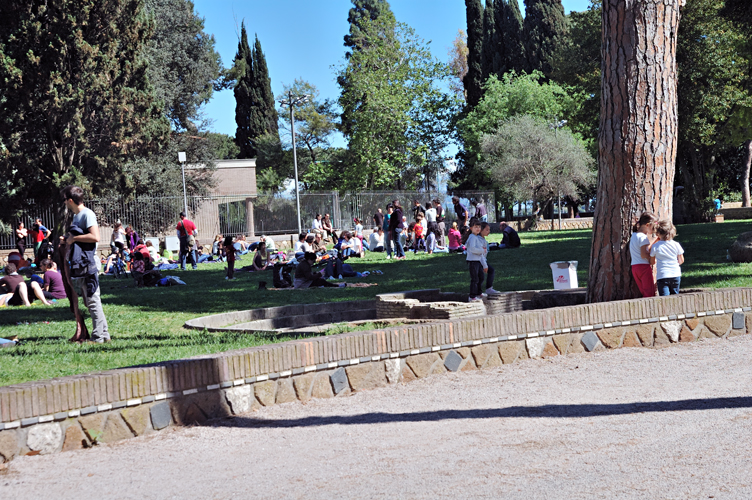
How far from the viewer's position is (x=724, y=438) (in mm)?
4398

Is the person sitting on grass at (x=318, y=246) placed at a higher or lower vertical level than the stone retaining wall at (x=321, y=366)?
higher

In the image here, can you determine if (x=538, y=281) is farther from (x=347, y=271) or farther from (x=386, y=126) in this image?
(x=386, y=126)

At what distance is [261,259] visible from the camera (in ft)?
68.1

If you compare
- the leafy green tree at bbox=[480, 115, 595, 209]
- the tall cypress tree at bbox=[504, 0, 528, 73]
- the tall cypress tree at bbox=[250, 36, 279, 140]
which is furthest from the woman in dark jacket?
the tall cypress tree at bbox=[250, 36, 279, 140]

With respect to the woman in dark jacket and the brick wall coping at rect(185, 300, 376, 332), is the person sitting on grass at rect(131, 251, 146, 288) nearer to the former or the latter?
the brick wall coping at rect(185, 300, 376, 332)

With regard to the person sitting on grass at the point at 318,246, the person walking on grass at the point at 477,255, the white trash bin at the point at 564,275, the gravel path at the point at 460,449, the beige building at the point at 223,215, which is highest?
the beige building at the point at 223,215

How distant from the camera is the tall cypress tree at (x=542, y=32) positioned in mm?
55219

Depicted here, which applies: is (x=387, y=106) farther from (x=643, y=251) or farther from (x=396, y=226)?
(x=643, y=251)

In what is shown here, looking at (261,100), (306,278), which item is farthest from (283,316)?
(261,100)

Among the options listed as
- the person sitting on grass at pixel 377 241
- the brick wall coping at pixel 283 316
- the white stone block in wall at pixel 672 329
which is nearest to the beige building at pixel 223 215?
the person sitting on grass at pixel 377 241

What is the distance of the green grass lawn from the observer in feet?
22.7

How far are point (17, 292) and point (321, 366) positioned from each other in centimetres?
908

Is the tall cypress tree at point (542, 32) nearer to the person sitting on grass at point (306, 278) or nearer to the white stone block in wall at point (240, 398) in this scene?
the person sitting on grass at point (306, 278)

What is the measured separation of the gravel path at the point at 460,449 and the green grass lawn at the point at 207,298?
5.83 feet
